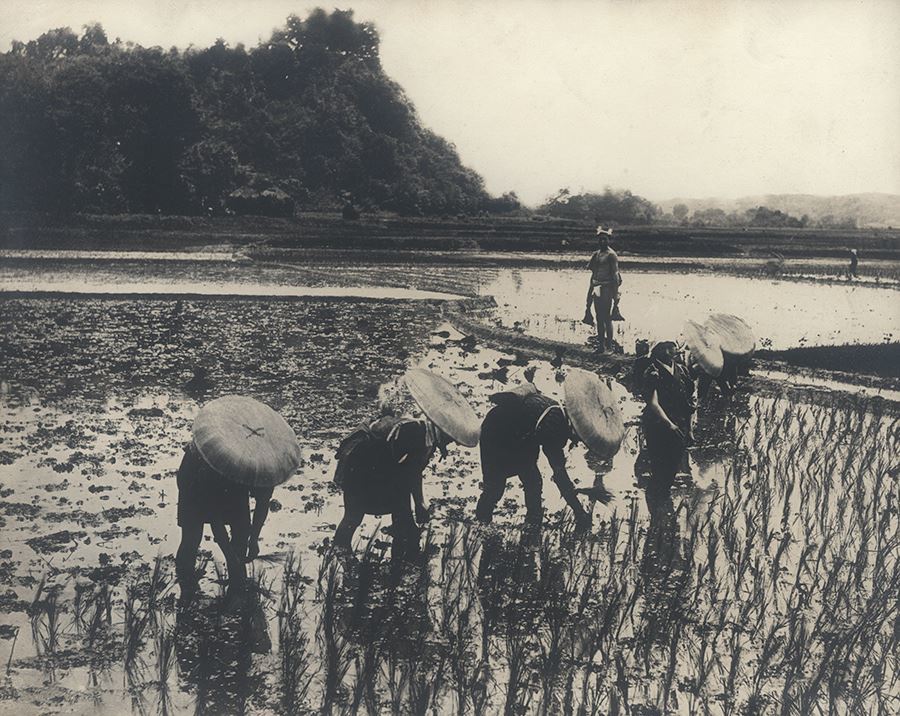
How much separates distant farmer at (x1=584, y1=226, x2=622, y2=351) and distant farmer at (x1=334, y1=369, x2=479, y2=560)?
24.6ft

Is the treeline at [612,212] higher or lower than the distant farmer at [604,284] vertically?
higher

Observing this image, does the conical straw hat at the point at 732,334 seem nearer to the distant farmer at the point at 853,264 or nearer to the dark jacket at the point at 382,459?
the dark jacket at the point at 382,459

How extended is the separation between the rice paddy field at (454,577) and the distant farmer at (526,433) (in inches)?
17.1

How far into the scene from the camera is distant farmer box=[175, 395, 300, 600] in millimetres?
5422

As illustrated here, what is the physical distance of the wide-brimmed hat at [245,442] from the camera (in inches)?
212

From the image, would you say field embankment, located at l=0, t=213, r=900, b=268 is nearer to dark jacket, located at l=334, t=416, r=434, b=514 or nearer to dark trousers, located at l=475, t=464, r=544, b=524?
dark trousers, located at l=475, t=464, r=544, b=524

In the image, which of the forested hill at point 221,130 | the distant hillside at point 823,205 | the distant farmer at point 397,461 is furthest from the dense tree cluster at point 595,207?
the distant farmer at point 397,461

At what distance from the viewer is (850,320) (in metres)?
19.6

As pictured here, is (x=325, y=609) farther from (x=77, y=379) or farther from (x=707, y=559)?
(x=77, y=379)

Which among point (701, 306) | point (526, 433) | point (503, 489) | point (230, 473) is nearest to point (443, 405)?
point (526, 433)

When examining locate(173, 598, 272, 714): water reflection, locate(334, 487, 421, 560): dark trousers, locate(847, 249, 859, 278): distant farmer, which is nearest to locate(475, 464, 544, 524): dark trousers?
locate(334, 487, 421, 560): dark trousers

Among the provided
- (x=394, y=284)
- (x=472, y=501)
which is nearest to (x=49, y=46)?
(x=394, y=284)

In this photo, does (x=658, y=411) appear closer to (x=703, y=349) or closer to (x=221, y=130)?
(x=703, y=349)

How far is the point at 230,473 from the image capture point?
17.6ft
